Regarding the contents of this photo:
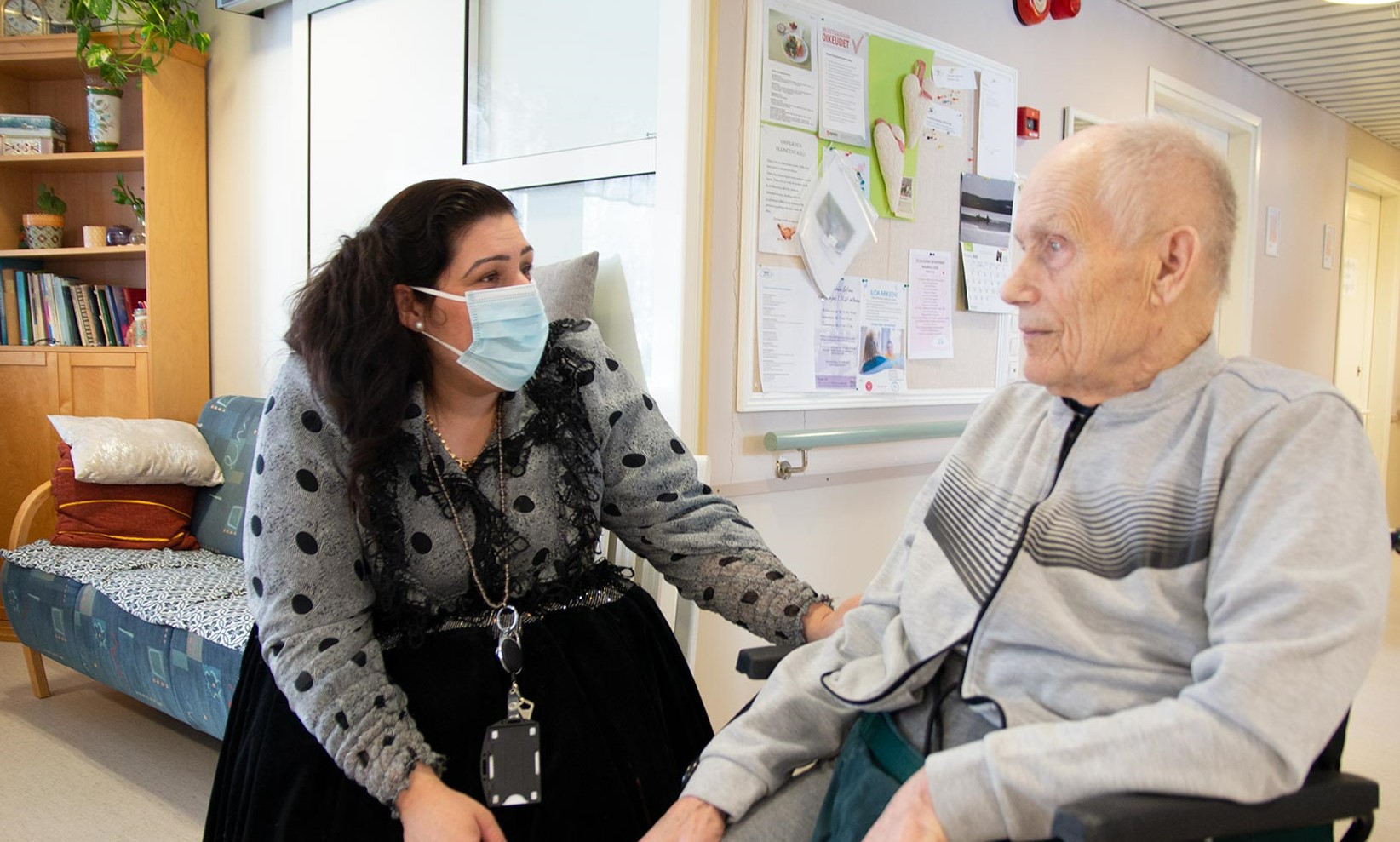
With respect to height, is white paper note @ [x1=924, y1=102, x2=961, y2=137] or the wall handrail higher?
white paper note @ [x1=924, y1=102, x2=961, y2=137]

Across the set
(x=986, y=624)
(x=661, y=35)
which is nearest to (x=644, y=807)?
(x=986, y=624)

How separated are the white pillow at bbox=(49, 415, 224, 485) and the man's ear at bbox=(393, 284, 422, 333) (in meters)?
2.12

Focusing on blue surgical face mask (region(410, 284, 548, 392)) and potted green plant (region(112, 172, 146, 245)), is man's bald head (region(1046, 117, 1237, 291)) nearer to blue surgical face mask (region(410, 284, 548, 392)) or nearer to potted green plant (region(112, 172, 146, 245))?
blue surgical face mask (region(410, 284, 548, 392))

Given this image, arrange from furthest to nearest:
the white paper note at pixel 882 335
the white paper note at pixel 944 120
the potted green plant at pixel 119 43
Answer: the potted green plant at pixel 119 43, the white paper note at pixel 944 120, the white paper note at pixel 882 335

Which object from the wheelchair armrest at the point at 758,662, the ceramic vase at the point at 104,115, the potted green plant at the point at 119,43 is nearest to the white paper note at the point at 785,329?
the wheelchair armrest at the point at 758,662

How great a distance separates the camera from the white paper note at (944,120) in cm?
283

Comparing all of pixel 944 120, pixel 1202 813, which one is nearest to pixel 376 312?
pixel 1202 813

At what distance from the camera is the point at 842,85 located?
8.43 ft

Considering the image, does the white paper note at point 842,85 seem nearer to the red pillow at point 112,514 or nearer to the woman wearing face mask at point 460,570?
the woman wearing face mask at point 460,570

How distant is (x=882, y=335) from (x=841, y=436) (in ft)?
1.19

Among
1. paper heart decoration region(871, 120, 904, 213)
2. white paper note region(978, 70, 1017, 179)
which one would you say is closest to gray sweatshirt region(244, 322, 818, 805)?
paper heart decoration region(871, 120, 904, 213)

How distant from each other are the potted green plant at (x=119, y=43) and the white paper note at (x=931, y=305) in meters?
2.82

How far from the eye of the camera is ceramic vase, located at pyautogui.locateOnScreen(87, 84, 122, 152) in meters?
3.67

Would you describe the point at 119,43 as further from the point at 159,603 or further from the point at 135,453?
the point at 159,603
